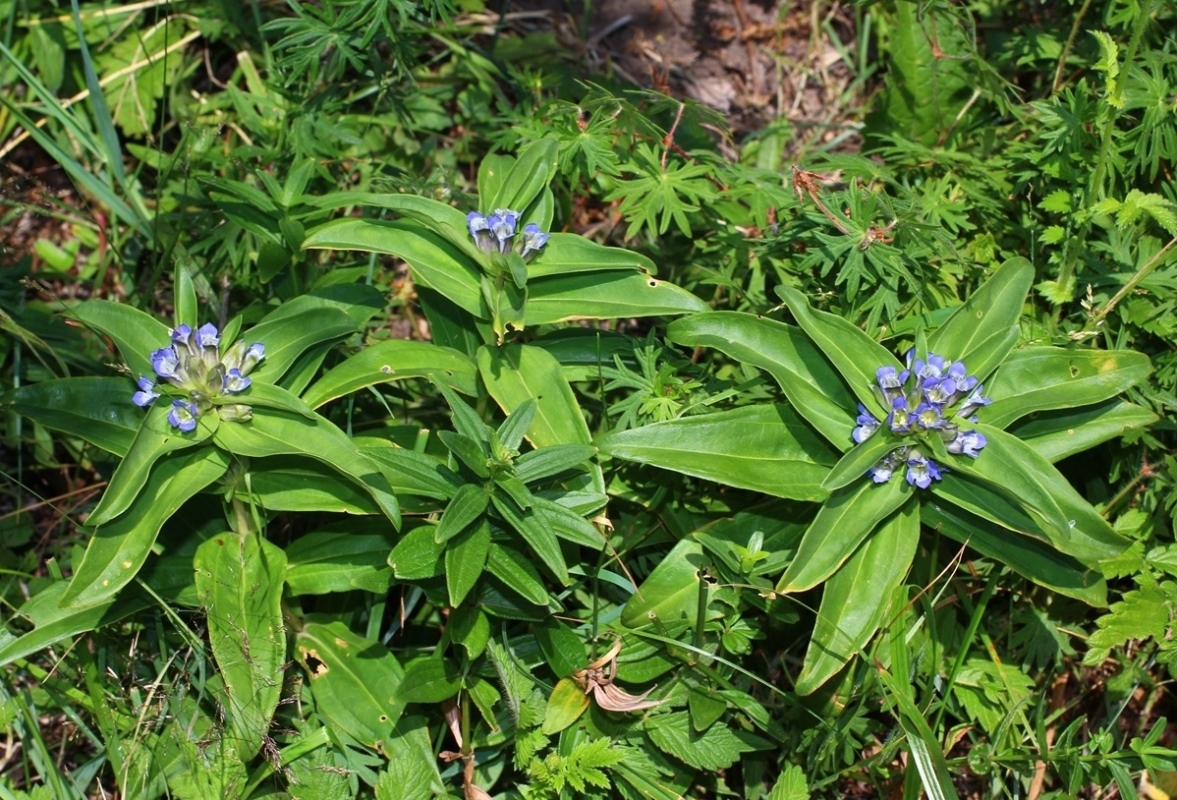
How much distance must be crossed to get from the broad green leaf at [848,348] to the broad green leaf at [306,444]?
1.39 meters

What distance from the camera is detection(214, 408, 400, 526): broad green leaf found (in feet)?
10.6

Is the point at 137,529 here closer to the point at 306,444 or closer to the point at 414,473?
the point at 306,444

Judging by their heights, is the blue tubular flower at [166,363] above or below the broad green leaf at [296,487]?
above

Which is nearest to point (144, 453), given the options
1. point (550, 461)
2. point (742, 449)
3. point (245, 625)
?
point (245, 625)

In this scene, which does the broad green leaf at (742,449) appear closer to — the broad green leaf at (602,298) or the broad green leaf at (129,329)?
the broad green leaf at (602,298)

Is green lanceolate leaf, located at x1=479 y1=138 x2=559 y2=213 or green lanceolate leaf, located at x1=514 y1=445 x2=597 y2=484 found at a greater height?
green lanceolate leaf, located at x1=479 y1=138 x2=559 y2=213

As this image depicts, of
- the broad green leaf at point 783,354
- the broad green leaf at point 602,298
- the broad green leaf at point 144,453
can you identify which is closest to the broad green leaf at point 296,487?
the broad green leaf at point 144,453

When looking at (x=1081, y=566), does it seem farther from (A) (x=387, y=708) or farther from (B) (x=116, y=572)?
(B) (x=116, y=572)

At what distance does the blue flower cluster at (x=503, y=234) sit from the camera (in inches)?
136

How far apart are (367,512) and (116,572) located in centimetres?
75

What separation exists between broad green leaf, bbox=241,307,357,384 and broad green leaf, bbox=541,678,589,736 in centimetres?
136

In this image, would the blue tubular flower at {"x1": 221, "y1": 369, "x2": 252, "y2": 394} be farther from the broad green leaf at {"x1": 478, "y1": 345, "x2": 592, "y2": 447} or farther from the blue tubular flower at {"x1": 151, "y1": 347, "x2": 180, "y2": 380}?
the broad green leaf at {"x1": 478, "y1": 345, "x2": 592, "y2": 447}

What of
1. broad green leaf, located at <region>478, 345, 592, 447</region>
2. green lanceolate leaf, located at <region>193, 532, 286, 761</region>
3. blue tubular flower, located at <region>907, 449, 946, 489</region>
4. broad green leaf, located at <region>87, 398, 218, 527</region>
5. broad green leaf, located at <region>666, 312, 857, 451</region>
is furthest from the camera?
broad green leaf, located at <region>478, 345, 592, 447</region>

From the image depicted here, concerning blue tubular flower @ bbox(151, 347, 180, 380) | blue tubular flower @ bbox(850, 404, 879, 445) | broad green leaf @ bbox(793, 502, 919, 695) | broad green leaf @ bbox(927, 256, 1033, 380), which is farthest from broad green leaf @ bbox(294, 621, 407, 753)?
broad green leaf @ bbox(927, 256, 1033, 380)
